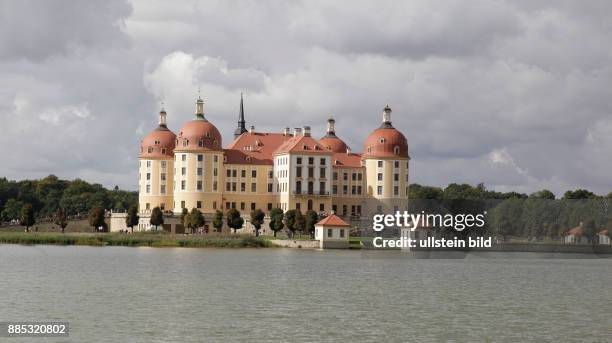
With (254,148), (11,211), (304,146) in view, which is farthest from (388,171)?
(11,211)

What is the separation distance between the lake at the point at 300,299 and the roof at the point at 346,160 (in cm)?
4215

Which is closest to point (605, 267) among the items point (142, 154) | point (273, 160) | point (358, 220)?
point (358, 220)

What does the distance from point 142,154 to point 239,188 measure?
34.1ft

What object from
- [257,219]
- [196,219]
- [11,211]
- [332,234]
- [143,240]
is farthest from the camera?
[11,211]

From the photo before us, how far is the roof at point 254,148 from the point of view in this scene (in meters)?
113

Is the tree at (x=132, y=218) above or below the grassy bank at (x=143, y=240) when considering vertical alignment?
above

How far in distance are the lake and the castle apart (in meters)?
35.9

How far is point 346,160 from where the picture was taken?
115625mm

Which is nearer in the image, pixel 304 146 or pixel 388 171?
pixel 304 146

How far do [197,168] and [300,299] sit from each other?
64.8 meters

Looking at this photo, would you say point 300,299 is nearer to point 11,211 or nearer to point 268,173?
point 268,173

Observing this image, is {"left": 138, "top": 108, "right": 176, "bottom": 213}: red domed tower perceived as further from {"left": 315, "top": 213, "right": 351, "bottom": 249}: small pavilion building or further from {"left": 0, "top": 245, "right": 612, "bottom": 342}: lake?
{"left": 0, "top": 245, "right": 612, "bottom": 342}: lake

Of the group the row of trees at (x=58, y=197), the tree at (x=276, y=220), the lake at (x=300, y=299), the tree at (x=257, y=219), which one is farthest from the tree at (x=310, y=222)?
the row of trees at (x=58, y=197)

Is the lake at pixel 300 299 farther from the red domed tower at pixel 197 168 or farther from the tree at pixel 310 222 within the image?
the red domed tower at pixel 197 168
